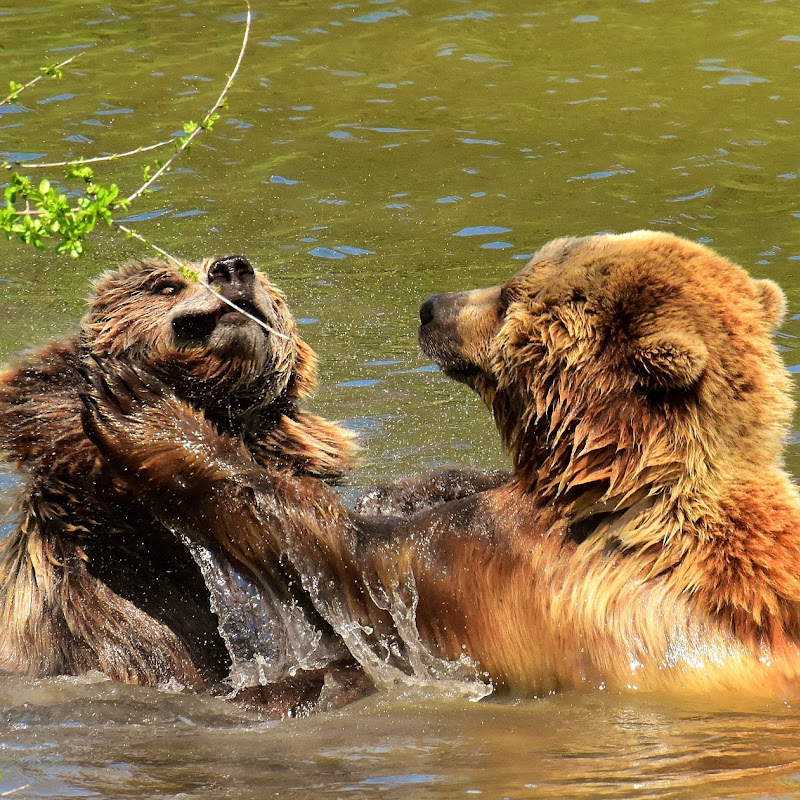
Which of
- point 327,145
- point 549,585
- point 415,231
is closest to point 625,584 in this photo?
point 549,585

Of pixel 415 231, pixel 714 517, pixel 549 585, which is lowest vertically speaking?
pixel 415 231

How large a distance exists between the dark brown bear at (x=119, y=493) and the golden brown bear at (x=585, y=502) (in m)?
A: 0.34

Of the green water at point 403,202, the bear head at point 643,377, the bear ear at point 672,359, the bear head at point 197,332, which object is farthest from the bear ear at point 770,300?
the bear head at point 197,332

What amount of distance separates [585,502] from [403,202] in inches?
302

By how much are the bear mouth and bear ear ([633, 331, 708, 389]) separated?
1.87 metres

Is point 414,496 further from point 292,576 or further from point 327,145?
point 327,145

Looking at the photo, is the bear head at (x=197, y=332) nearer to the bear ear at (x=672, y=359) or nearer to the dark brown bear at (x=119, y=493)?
the dark brown bear at (x=119, y=493)

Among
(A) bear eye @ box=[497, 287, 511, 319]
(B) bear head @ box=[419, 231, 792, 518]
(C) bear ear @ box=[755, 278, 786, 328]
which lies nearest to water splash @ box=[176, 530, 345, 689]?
(B) bear head @ box=[419, 231, 792, 518]

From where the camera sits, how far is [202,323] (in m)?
6.02

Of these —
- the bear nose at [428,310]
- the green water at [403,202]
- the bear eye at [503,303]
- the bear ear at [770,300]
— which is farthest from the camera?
the bear nose at [428,310]

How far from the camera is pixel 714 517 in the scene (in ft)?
16.7

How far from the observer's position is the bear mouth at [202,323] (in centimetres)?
598

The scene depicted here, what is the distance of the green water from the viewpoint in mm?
4719

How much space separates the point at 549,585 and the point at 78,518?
1.97m
